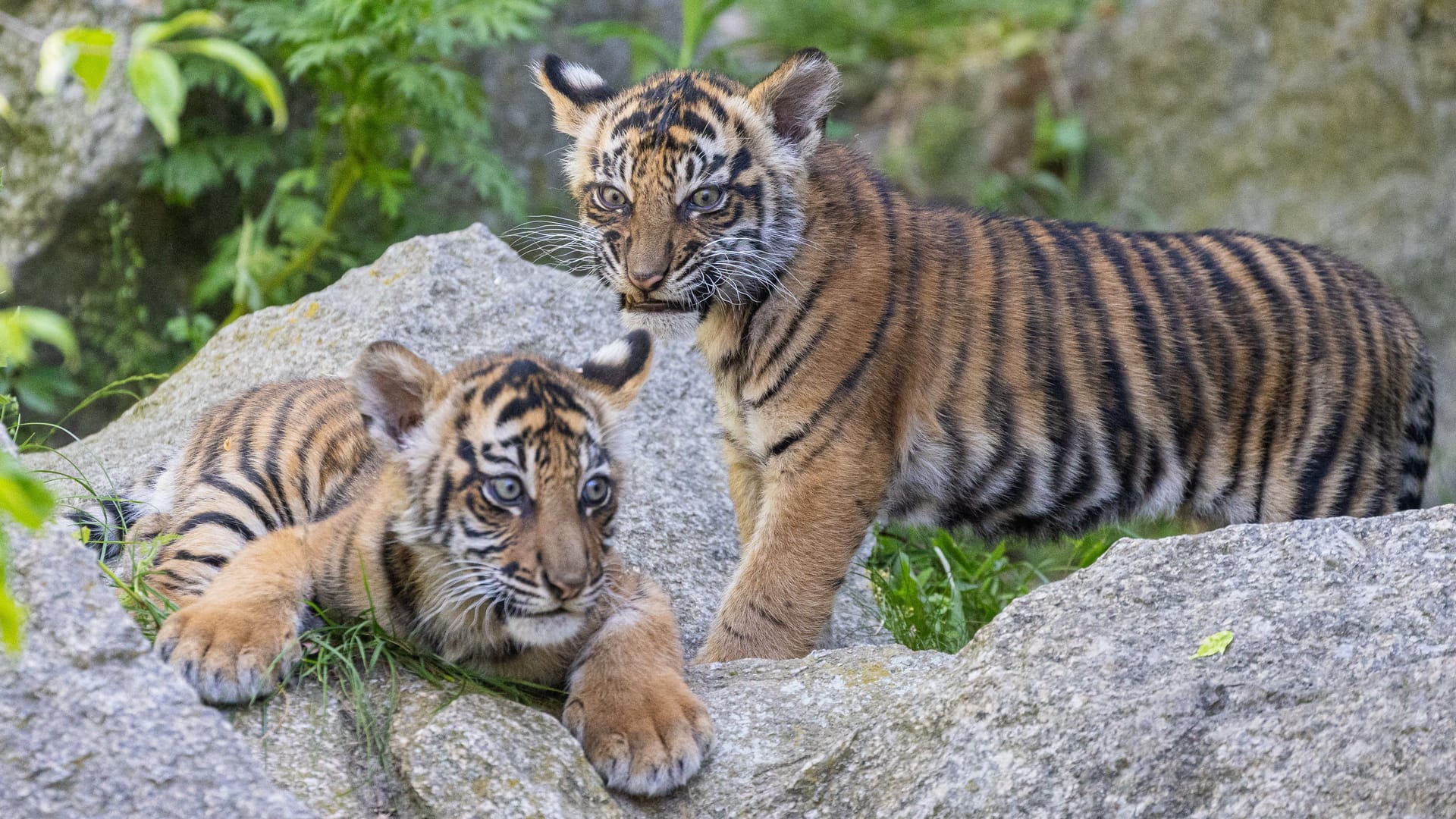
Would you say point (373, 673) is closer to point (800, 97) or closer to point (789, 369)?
point (789, 369)

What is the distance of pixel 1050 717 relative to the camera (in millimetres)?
2791

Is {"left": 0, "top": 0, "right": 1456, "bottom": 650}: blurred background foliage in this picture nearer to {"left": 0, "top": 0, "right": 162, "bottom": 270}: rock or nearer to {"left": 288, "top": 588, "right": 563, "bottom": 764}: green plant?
{"left": 0, "top": 0, "right": 162, "bottom": 270}: rock

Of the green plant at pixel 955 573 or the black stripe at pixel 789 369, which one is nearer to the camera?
the black stripe at pixel 789 369

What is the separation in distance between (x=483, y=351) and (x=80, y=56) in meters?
3.12

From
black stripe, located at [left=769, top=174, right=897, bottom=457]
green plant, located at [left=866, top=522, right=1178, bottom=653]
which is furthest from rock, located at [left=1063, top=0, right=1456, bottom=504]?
black stripe, located at [left=769, top=174, right=897, bottom=457]

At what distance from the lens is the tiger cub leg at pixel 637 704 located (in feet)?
9.51

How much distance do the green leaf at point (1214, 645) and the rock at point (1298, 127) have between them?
15.6 feet

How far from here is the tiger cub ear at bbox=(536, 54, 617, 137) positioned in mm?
4656

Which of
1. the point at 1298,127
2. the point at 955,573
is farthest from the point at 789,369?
the point at 1298,127

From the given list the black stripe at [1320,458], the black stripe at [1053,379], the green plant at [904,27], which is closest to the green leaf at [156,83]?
the black stripe at [1053,379]

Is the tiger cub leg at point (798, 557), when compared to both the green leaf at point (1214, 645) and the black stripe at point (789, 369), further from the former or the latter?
the green leaf at point (1214, 645)

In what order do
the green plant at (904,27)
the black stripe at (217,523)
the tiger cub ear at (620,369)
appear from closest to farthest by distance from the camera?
the tiger cub ear at (620,369) → the black stripe at (217,523) → the green plant at (904,27)

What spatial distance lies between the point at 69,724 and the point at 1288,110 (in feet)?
25.8

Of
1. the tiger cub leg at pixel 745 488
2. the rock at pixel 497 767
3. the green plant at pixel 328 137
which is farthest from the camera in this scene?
the green plant at pixel 328 137
